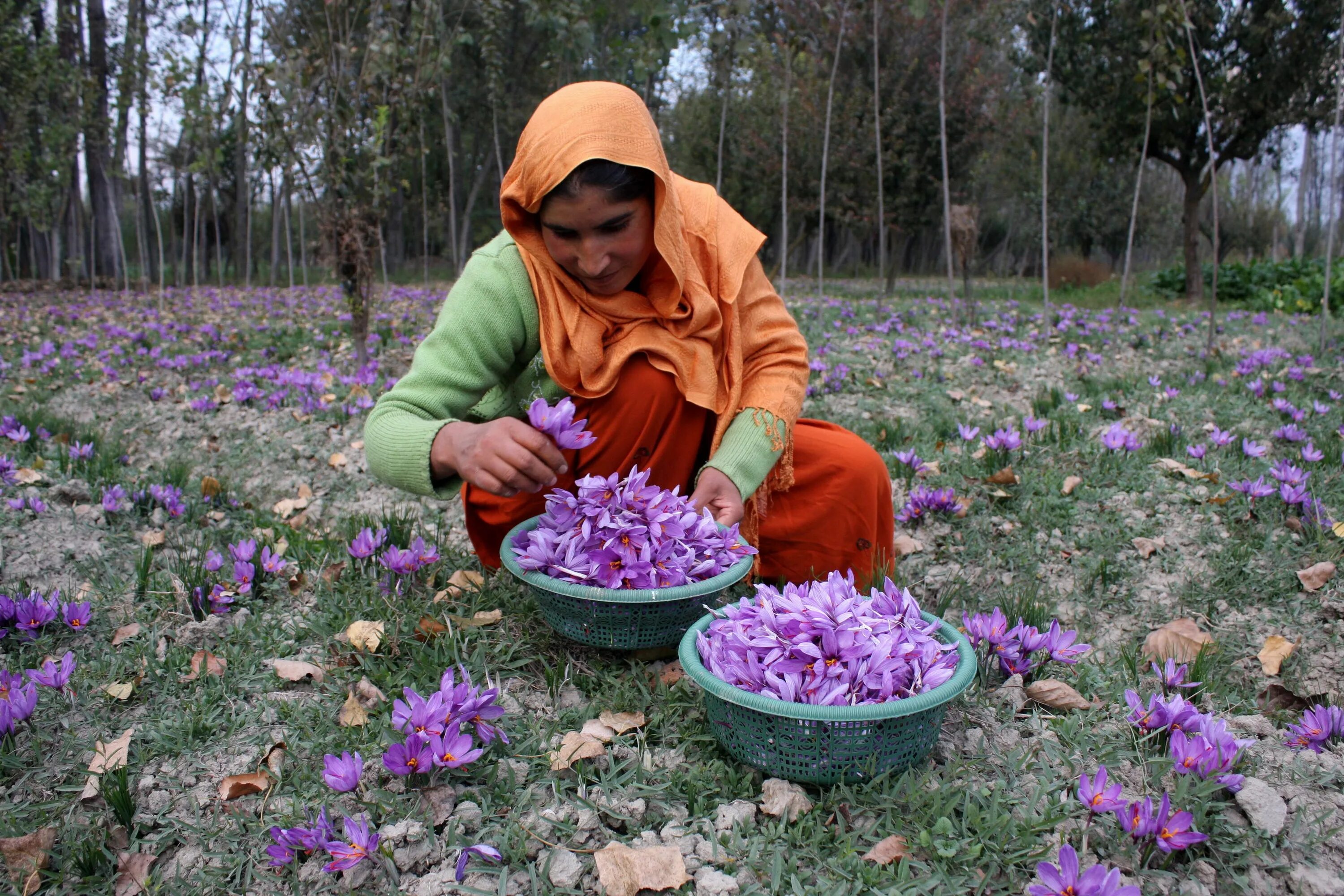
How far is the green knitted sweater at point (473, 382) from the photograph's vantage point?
70.9 inches

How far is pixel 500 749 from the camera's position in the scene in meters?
1.62

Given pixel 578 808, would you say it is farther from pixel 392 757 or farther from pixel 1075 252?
pixel 1075 252

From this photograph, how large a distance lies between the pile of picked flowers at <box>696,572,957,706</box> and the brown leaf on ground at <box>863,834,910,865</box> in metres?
0.21

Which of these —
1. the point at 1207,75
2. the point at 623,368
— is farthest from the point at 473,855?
the point at 1207,75

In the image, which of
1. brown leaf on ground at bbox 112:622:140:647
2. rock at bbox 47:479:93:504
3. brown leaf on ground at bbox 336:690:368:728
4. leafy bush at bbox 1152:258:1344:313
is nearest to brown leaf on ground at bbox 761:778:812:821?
brown leaf on ground at bbox 336:690:368:728

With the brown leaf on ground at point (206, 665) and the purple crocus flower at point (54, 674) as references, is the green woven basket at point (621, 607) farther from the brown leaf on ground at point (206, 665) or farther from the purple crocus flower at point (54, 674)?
the purple crocus flower at point (54, 674)

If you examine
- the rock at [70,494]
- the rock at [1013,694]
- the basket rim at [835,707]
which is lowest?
the rock at [1013,694]

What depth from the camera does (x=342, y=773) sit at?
142 centimetres

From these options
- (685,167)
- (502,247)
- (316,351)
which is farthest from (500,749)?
(685,167)

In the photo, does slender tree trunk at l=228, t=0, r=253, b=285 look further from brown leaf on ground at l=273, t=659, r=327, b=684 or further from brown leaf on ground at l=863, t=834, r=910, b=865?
brown leaf on ground at l=863, t=834, r=910, b=865

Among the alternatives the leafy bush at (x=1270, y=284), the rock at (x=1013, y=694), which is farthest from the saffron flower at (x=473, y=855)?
the leafy bush at (x=1270, y=284)

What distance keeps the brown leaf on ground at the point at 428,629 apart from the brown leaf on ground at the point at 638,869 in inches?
27.9

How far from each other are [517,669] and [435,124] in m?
19.6

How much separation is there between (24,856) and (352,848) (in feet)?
1.73
